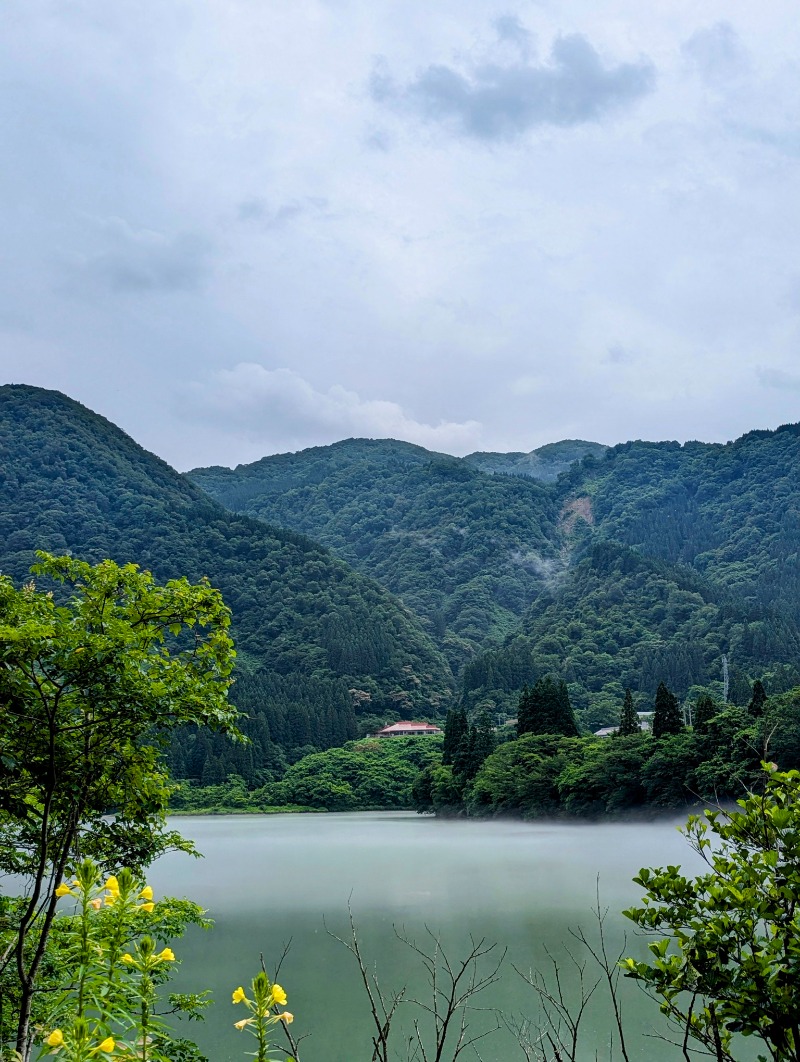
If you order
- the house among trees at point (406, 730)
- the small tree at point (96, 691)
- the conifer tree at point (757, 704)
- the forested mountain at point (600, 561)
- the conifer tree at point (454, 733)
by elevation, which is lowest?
the house among trees at point (406, 730)

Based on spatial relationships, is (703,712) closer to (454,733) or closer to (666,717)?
(666,717)

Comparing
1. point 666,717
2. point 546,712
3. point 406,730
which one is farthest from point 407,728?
point 666,717

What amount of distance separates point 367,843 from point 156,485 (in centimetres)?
9926

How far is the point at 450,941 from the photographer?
15.4 m

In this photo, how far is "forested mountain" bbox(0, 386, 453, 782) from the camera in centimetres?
7806

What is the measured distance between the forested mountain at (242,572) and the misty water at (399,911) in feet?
121

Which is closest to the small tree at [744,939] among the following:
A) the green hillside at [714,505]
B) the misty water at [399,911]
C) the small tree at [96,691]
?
the misty water at [399,911]

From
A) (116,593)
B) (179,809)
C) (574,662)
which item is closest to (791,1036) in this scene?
(116,593)

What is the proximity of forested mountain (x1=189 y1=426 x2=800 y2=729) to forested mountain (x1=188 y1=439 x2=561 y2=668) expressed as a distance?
0.32m

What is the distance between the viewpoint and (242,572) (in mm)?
107688

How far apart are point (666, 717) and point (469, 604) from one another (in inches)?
4009

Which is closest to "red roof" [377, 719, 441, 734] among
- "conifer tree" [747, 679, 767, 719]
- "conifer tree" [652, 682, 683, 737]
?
"conifer tree" [652, 682, 683, 737]

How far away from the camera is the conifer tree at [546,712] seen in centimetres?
4828

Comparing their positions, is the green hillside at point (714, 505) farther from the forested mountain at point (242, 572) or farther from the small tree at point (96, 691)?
the small tree at point (96, 691)
